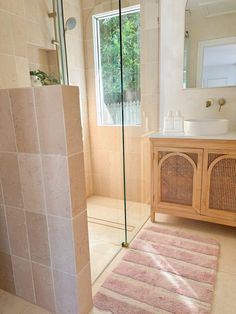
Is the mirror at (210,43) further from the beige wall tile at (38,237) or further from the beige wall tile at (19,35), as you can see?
the beige wall tile at (38,237)

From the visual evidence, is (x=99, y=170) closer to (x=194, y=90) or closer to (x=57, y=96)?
(x=194, y=90)

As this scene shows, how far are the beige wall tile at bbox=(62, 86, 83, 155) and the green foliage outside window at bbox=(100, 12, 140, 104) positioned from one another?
1132 mm

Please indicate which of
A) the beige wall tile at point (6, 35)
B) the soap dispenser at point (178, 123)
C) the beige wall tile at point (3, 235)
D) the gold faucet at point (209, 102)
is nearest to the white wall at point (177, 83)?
the gold faucet at point (209, 102)

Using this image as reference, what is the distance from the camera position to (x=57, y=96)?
88cm

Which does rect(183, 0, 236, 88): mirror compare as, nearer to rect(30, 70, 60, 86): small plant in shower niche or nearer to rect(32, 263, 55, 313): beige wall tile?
rect(30, 70, 60, 86): small plant in shower niche

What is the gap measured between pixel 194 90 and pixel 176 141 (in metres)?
0.68

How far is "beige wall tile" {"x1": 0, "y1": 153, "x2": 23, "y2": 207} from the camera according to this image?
1065 millimetres

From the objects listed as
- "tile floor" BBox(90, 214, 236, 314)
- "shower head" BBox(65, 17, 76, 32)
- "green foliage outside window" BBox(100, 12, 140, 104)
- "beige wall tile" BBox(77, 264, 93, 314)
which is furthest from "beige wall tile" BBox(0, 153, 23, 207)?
"shower head" BBox(65, 17, 76, 32)

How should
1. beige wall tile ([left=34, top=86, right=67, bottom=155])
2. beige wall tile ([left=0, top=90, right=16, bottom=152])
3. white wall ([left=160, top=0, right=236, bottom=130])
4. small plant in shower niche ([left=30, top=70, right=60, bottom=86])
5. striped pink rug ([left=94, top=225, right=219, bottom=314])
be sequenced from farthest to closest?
white wall ([left=160, top=0, right=236, bottom=130]) → small plant in shower niche ([left=30, top=70, right=60, bottom=86]) → striped pink rug ([left=94, top=225, right=219, bottom=314]) → beige wall tile ([left=0, top=90, right=16, bottom=152]) → beige wall tile ([left=34, top=86, right=67, bottom=155])

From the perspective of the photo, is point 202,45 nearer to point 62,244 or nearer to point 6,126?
point 6,126

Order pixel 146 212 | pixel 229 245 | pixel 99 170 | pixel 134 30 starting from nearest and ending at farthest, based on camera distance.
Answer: pixel 229 245, pixel 134 30, pixel 146 212, pixel 99 170

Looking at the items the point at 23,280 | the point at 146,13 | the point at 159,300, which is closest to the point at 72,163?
the point at 23,280

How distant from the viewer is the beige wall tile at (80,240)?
1021 mm

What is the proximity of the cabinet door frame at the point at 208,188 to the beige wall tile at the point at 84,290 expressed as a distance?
3.69 feet
